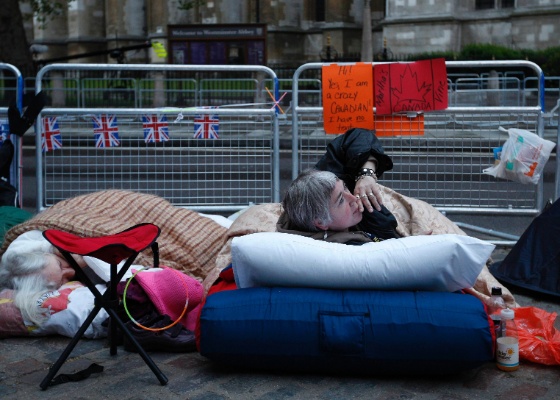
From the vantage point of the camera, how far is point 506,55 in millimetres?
25109

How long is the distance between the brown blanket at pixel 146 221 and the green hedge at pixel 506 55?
62.5 feet

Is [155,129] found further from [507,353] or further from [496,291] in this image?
[507,353]

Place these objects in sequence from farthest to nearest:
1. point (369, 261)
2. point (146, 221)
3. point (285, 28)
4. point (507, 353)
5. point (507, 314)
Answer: point (285, 28) → point (146, 221) → point (507, 314) → point (507, 353) → point (369, 261)

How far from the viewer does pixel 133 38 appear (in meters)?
38.9

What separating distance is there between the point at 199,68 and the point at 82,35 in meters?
35.3

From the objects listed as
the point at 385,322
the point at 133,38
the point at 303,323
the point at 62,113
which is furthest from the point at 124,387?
the point at 133,38

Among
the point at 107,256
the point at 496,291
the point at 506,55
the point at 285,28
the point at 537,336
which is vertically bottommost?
the point at 537,336

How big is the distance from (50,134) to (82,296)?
2.43 meters

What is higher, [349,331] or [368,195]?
[368,195]

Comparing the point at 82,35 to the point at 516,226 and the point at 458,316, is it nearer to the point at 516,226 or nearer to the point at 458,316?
the point at 516,226

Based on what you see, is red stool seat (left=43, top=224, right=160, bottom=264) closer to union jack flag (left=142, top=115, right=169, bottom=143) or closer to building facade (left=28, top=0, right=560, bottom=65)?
union jack flag (left=142, top=115, right=169, bottom=143)

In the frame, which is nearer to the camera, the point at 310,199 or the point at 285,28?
the point at 310,199

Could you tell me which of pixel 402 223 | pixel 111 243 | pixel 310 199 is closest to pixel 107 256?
pixel 111 243

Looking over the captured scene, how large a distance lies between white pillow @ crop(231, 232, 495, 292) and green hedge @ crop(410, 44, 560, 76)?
2037cm
